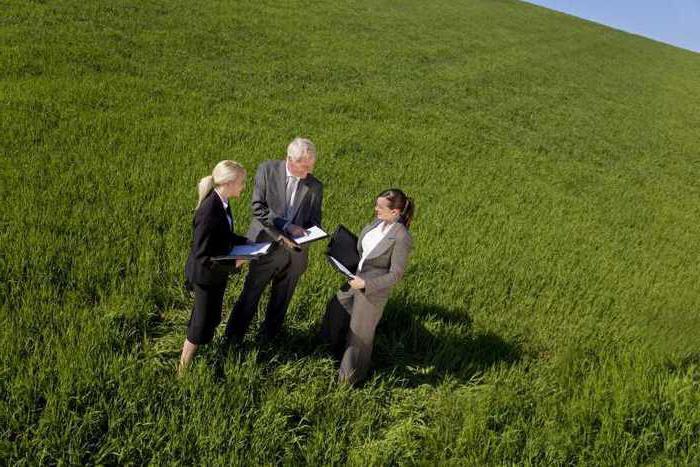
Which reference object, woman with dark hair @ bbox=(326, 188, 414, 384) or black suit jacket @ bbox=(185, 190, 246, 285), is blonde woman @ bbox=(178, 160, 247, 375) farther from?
woman with dark hair @ bbox=(326, 188, 414, 384)

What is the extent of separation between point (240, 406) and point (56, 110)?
7.33 m

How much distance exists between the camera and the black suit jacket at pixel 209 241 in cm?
300

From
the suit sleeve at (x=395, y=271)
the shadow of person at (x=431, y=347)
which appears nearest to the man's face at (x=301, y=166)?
the suit sleeve at (x=395, y=271)

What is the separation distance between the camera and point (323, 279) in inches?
190

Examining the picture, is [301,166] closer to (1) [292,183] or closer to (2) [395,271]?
(1) [292,183]

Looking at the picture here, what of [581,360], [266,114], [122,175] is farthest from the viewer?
[266,114]

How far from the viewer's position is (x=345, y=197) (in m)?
7.20

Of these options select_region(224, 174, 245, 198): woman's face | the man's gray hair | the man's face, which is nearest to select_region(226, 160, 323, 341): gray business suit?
the man's face

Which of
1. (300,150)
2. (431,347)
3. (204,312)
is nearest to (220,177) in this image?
(300,150)

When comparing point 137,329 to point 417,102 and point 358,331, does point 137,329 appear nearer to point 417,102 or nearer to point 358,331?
point 358,331

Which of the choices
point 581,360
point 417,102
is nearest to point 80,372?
point 581,360

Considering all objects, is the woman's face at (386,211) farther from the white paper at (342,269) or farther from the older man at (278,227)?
the older man at (278,227)

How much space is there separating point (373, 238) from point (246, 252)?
1064 mm

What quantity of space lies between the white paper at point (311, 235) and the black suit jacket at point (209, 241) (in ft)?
1.84
